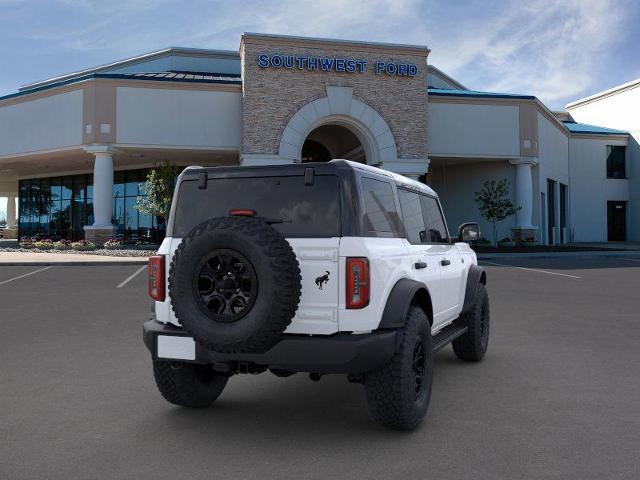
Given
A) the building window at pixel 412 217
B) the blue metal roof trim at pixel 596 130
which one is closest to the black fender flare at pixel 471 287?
the building window at pixel 412 217

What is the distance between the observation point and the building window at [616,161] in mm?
44188

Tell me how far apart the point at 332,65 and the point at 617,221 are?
27642 mm

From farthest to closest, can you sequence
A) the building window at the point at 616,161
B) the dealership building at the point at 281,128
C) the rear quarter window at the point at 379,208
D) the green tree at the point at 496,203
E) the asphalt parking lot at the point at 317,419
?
the building window at the point at 616,161, the green tree at the point at 496,203, the dealership building at the point at 281,128, the rear quarter window at the point at 379,208, the asphalt parking lot at the point at 317,419

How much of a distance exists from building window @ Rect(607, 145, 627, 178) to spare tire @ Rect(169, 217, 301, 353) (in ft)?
150

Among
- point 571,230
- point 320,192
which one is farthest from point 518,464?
point 571,230

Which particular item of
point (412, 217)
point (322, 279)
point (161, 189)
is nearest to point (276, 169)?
point (322, 279)

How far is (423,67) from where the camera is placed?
30312mm

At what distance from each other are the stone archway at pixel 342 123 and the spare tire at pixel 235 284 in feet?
81.2

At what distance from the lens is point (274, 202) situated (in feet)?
14.4

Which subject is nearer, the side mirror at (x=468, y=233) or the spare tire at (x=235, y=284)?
the spare tire at (x=235, y=284)

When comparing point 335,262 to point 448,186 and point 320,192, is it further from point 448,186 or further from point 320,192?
point 448,186

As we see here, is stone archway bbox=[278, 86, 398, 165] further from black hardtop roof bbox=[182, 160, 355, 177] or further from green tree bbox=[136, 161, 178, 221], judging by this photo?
black hardtop roof bbox=[182, 160, 355, 177]

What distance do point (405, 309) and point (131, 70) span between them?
4209 centimetres

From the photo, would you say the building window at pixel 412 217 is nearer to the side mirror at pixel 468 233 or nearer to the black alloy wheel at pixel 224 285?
the side mirror at pixel 468 233
